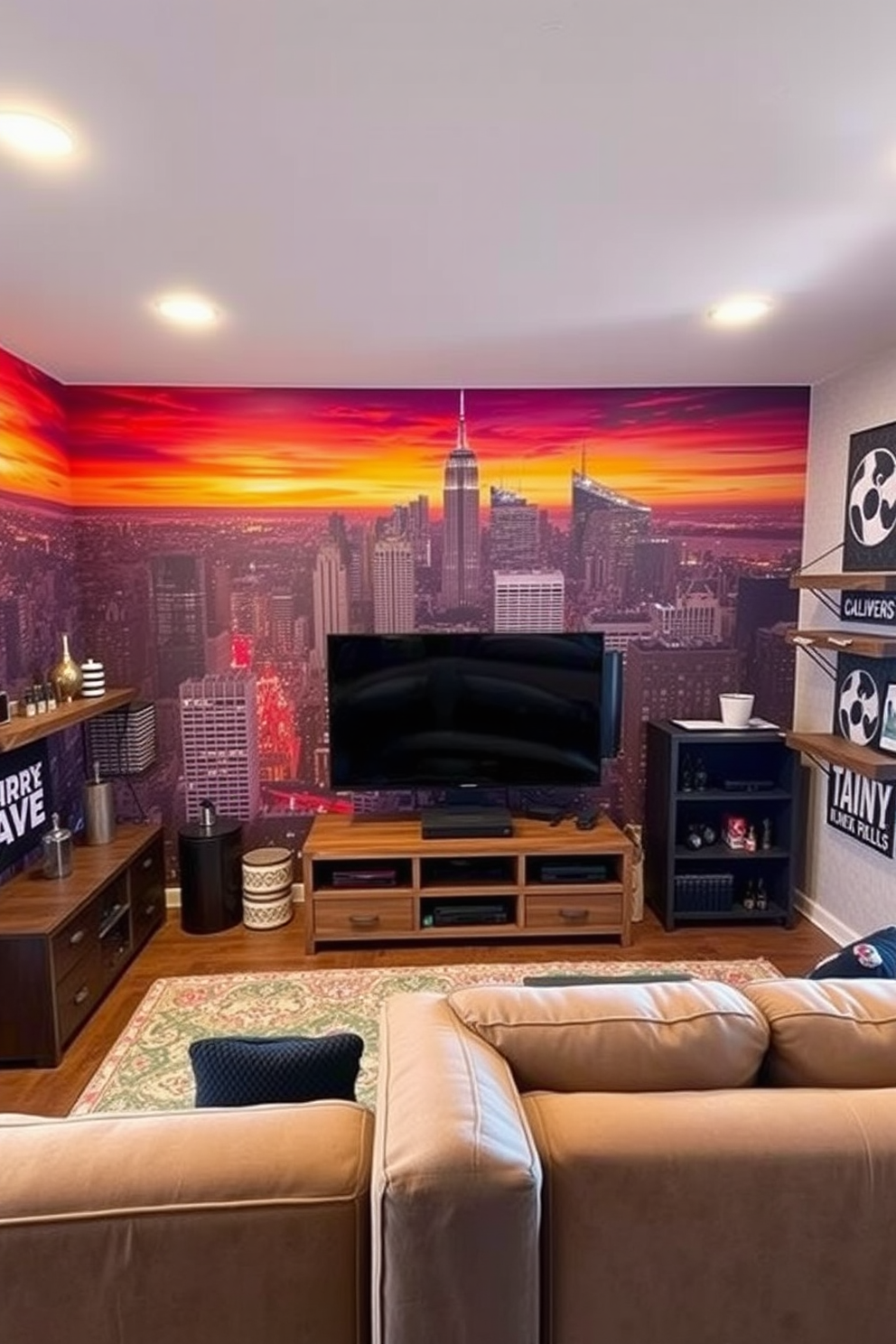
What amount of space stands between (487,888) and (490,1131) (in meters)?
2.48

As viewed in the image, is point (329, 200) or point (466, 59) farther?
point (329, 200)

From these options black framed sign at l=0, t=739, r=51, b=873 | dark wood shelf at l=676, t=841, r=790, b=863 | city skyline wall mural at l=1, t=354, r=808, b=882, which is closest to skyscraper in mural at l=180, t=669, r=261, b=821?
city skyline wall mural at l=1, t=354, r=808, b=882

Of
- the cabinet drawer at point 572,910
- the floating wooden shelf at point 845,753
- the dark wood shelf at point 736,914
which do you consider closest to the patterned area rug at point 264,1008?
the cabinet drawer at point 572,910

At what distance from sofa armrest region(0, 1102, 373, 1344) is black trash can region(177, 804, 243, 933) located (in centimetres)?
252

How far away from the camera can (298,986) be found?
3.08m

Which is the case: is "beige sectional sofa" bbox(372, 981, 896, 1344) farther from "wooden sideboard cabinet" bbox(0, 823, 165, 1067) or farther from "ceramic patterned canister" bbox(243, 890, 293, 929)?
"ceramic patterned canister" bbox(243, 890, 293, 929)

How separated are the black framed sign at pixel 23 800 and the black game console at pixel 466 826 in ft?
5.48

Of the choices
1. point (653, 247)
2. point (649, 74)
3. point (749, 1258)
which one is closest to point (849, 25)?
point (649, 74)

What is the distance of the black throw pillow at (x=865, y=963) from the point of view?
5.26 feet

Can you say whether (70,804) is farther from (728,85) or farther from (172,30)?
(728,85)

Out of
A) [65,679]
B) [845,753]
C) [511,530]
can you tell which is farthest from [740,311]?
[65,679]

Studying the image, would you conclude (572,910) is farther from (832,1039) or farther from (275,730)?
(832,1039)

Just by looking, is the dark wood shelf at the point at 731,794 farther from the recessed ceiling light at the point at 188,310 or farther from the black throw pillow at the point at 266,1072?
the recessed ceiling light at the point at 188,310

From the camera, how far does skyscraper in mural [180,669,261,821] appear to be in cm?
371
